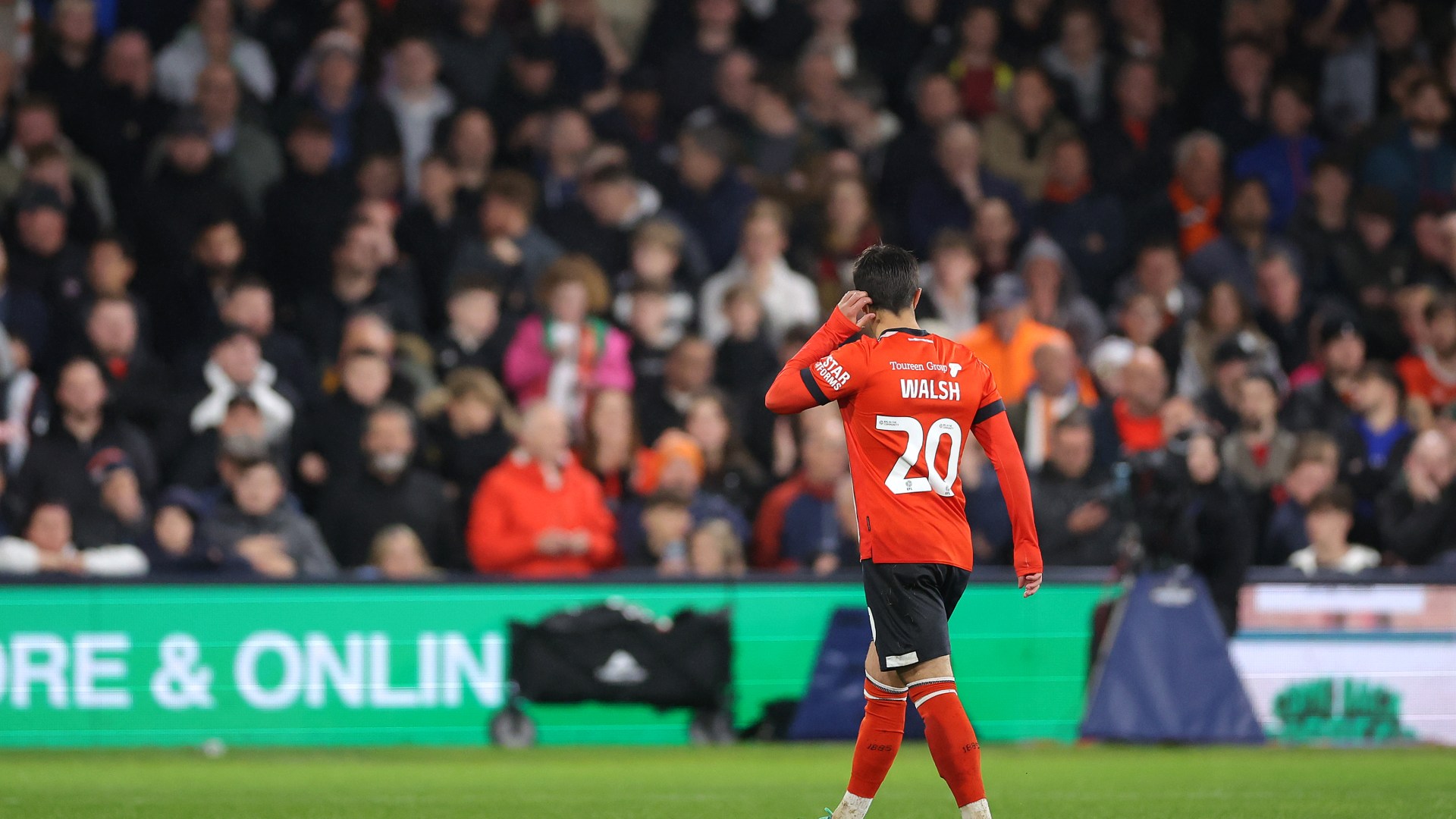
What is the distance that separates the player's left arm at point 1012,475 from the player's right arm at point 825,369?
1.61ft

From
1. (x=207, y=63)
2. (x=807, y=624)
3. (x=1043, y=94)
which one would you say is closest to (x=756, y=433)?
(x=807, y=624)

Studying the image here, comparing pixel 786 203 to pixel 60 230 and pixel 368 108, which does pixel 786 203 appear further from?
pixel 60 230

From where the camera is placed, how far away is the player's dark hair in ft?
23.7

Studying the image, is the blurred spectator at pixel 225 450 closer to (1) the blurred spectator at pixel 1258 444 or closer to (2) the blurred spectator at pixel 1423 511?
(1) the blurred spectator at pixel 1258 444

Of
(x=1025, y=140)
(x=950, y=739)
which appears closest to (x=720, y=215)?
(x=1025, y=140)

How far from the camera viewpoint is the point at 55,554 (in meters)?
12.1

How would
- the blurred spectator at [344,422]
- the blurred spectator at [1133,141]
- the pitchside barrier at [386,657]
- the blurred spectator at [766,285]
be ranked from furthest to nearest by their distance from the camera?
the blurred spectator at [1133,141]
the blurred spectator at [766,285]
the blurred spectator at [344,422]
the pitchside barrier at [386,657]

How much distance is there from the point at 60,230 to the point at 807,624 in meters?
5.94

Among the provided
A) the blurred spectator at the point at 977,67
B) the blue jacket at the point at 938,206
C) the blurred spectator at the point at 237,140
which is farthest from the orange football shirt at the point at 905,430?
the blurred spectator at the point at 977,67

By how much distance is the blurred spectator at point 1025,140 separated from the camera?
16016 millimetres

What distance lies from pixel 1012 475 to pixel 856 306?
854 millimetres

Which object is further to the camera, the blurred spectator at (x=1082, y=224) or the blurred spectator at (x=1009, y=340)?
the blurred spectator at (x=1082, y=224)

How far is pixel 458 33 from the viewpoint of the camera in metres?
16.2

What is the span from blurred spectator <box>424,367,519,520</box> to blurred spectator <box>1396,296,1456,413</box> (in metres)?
6.58
